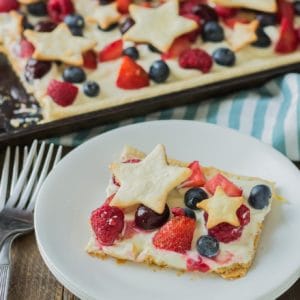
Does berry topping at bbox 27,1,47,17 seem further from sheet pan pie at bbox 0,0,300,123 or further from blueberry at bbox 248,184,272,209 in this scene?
blueberry at bbox 248,184,272,209

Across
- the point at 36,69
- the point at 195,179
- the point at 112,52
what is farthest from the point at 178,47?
the point at 195,179

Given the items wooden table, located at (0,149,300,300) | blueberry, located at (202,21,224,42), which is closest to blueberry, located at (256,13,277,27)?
blueberry, located at (202,21,224,42)

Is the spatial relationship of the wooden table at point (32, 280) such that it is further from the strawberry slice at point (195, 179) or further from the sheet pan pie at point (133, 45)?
the sheet pan pie at point (133, 45)

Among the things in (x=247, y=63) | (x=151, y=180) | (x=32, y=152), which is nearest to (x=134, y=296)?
(x=151, y=180)

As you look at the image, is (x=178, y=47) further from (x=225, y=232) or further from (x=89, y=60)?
(x=225, y=232)

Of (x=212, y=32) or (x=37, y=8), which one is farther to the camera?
(x=37, y=8)
